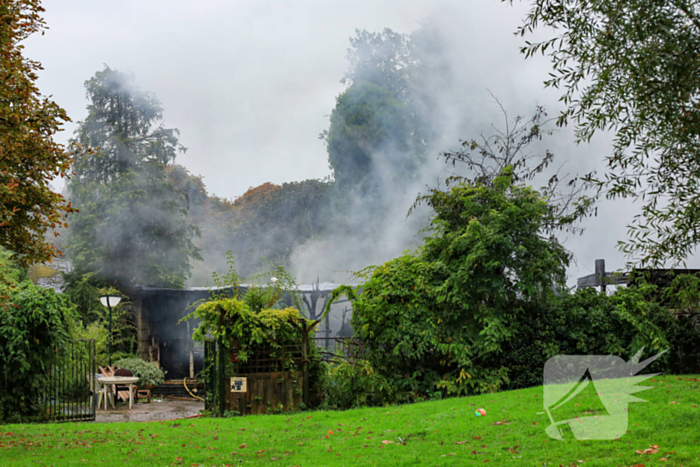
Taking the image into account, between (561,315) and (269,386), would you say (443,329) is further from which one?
(269,386)

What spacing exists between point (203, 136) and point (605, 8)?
3743 cm

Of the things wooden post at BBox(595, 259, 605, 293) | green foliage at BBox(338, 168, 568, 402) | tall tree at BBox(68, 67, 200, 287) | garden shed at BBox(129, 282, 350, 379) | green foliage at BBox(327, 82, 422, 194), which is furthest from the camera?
green foliage at BBox(327, 82, 422, 194)

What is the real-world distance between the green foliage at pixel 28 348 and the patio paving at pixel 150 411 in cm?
144

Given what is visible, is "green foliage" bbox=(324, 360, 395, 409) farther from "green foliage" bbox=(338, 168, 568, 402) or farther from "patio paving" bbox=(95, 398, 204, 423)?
"patio paving" bbox=(95, 398, 204, 423)

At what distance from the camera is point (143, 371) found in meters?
15.0

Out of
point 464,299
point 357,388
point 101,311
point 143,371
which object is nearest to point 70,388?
point 143,371

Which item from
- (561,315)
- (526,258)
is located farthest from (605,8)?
(561,315)

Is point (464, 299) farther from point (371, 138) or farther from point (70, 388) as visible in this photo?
point (371, 138)

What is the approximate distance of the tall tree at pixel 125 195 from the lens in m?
18.8

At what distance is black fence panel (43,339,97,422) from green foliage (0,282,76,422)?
0.18m

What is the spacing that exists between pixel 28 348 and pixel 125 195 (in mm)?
10528

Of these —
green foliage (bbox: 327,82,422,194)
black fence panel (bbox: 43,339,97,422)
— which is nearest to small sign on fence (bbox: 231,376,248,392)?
black fence panel (bbox: 43,339,97,422)

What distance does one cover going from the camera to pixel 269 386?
377 inches

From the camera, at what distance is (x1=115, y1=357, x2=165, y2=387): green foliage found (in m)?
14.8
